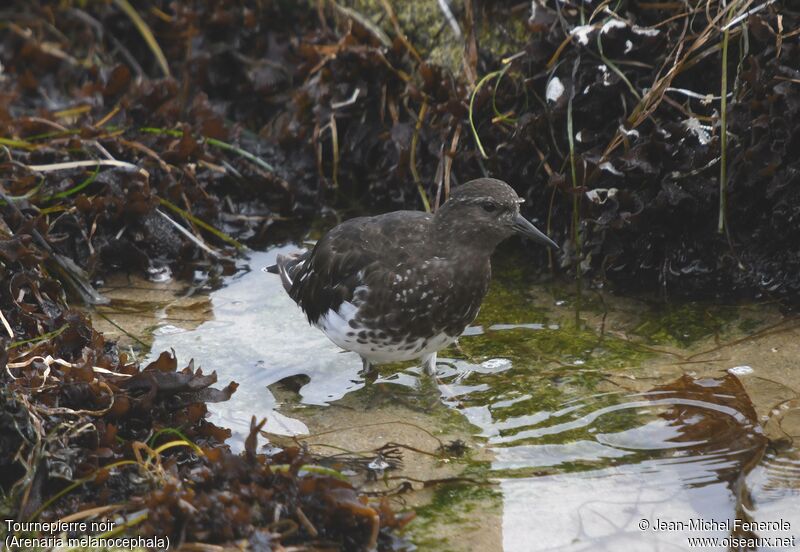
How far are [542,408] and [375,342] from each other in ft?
2.43

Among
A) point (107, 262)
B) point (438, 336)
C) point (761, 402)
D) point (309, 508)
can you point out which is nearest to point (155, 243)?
point (107, 262)

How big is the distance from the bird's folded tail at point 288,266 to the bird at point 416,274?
37 centimetres

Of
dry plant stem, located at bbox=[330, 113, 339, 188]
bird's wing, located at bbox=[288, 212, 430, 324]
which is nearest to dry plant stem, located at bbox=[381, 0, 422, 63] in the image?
dry plant stem, located at bbox=[330, 113, 339, 188]

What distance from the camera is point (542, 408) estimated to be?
412cm

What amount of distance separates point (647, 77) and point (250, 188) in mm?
2467

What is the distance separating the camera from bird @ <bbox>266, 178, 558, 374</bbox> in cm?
418

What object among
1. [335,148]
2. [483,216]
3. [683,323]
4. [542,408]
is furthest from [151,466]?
[335,148]

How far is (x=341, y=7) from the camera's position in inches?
251

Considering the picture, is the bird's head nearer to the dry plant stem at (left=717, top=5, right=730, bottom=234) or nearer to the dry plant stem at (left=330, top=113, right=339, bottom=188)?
the dry plant stem at (left=717, top=5, right=730, bottom=234)

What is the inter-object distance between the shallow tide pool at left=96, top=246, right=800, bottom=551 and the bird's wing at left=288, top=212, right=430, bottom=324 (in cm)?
40

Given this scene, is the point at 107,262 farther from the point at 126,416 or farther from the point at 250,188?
the point at 126,416

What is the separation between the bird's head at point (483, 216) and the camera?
4.28 m

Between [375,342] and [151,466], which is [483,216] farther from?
[151,466]

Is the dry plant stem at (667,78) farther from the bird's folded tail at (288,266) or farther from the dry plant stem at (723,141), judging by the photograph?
the bird's folded tail at (288,266)
